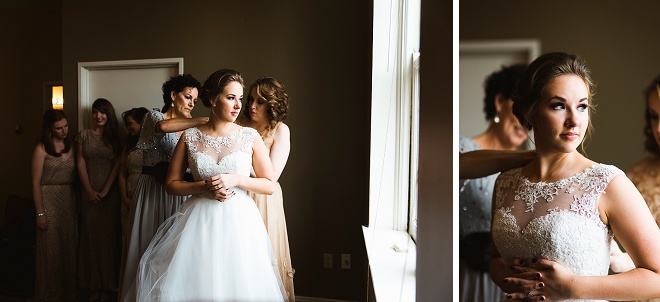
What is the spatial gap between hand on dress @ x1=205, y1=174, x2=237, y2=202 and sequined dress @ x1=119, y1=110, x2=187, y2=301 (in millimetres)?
500

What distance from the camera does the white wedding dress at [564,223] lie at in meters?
0.63

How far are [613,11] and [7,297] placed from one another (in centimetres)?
295

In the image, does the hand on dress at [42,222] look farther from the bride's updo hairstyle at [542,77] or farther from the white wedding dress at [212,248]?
the bride's updo hairstyle at [542,77]

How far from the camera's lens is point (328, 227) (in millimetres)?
2211

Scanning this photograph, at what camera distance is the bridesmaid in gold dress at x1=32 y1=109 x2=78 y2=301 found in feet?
7.55

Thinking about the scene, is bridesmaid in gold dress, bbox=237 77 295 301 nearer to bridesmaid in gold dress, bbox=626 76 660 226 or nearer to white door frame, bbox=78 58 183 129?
white door frame, bbox=78 58 183 129

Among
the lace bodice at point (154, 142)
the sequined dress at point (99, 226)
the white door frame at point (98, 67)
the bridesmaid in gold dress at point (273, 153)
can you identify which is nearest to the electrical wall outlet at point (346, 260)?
the bridesmaid in gold dress at point (273, 153)

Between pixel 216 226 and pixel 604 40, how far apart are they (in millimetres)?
1203

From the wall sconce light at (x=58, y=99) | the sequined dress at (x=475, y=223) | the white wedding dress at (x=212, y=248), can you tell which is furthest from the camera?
the wall sconce light at (x=58, y=99)

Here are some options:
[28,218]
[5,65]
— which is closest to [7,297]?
[28,218]

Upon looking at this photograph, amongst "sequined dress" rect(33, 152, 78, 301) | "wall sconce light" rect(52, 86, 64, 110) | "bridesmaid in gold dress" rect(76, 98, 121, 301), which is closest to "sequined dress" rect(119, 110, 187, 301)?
"bridesmaid in gold dress" rect(76, 98, 121, 301)

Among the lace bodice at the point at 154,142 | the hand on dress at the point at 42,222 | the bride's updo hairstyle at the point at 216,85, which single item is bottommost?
the hand on dress at the point at 42,222

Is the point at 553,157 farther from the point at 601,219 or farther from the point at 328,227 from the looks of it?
the point at 328,227

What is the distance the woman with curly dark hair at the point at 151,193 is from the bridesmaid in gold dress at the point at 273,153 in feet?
0.93
